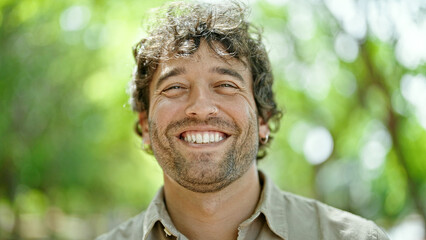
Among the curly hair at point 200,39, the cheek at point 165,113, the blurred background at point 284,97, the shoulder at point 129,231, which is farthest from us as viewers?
the blurred background at point 284,97

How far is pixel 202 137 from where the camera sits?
A: 127 inches

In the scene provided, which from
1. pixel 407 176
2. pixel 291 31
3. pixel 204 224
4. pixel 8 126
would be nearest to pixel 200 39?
pixel 204 224

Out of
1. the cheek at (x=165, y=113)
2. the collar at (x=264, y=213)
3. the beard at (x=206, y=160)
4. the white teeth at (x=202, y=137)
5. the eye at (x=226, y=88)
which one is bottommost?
the collar at (x=264, y=213)

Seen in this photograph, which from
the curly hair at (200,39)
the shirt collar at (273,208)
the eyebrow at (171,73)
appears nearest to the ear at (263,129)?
the curly hair at (200,39)

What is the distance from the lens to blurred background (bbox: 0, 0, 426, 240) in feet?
31.7

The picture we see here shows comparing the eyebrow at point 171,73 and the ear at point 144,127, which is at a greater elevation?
the eyebrow at point 171,73

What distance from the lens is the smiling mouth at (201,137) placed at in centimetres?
323

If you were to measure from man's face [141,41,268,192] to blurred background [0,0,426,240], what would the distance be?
5.05 metres

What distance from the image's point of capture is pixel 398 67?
9.34m

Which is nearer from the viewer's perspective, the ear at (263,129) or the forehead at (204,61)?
the forehead at (204,61)

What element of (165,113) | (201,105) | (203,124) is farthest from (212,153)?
(165,113)

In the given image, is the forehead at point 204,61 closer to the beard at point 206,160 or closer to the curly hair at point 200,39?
the curly hair at point 200,39

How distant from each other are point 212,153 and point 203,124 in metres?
0.19

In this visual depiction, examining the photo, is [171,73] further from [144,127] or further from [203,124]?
[144,127]
